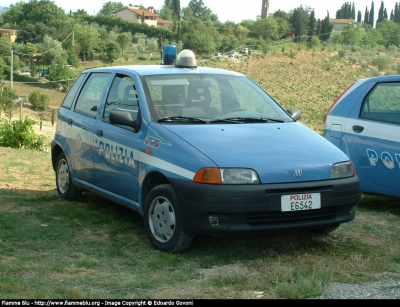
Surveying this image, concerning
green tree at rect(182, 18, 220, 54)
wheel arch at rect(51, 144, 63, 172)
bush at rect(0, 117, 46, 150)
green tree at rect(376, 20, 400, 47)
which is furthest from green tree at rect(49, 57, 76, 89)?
wheel arch at rect(51, 144, 63, 172)

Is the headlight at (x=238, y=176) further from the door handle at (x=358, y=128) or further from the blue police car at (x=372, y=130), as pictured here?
the door handle at (x=358, y=128)

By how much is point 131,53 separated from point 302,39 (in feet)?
112

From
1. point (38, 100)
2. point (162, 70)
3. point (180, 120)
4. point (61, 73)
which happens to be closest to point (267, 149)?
point (180, 120)

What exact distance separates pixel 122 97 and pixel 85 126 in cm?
69

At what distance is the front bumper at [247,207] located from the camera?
189 inches

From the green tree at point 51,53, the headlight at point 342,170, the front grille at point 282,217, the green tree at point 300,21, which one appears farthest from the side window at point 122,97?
the green tree at point 300,21

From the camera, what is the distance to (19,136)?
50.0ft

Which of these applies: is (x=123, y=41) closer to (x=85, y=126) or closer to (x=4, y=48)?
(x=4, y=48)

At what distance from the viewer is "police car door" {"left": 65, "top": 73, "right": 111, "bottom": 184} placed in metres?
6.68

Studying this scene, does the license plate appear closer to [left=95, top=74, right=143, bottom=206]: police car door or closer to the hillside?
[left=95, top=74, right=143, bottom=206]: police car door

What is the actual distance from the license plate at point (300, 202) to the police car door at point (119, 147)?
1.47 metres

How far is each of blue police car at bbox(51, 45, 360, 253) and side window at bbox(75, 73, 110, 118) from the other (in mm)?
20

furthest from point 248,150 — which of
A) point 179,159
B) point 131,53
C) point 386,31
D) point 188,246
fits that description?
point 386,31

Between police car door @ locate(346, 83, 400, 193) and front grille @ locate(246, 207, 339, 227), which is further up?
police car door @ locate(346, 83, 400, 193)
